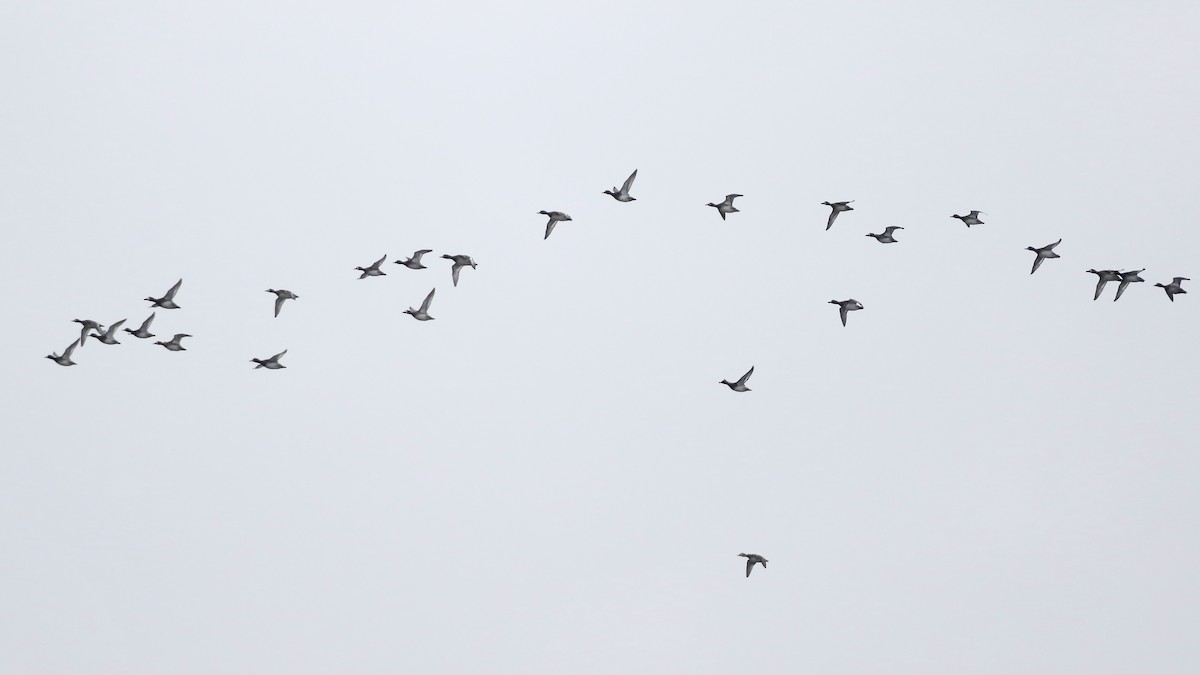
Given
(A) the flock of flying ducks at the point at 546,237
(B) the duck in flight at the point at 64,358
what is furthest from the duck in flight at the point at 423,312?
(B) the duck in flight at the point at 64,358

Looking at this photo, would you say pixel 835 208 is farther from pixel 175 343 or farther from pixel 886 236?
pixel 175 343

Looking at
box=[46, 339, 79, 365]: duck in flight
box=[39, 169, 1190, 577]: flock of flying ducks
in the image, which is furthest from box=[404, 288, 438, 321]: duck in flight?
box=[46, 339, 79, 365]: duck in flight

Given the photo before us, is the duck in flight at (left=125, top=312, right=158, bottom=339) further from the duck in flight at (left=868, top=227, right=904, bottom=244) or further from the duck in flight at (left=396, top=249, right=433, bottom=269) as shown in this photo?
the duck in flight at (left=868, top=227, right=904, bottom=244)

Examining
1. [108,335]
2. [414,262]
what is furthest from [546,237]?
[108,335]

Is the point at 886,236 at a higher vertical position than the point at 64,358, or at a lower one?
higher

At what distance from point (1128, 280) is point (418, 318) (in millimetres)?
43654

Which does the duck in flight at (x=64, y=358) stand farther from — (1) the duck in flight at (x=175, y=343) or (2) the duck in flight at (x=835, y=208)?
(2) the duck in flight at (x=835, y=208)

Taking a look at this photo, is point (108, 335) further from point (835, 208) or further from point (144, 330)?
point (835, 208)

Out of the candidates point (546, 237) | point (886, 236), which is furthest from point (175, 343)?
point (886, 236)

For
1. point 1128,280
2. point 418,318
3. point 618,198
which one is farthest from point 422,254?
point 1128,280

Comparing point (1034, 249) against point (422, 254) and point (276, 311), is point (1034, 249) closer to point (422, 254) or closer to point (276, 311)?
point (422, 254)

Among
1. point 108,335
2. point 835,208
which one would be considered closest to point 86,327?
point 108,335

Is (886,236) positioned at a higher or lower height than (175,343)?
higher

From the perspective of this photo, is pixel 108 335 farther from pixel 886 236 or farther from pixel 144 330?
pixel 886 236
